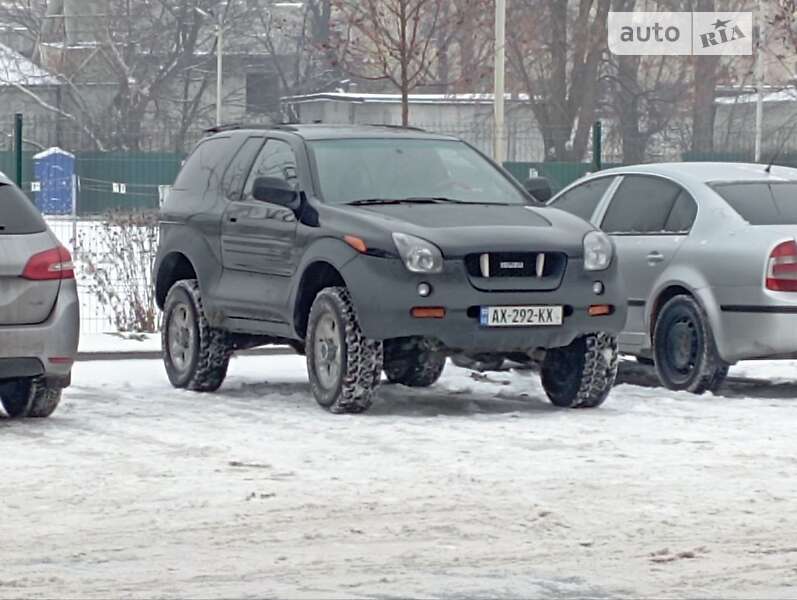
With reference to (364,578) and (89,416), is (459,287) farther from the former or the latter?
(364,578)

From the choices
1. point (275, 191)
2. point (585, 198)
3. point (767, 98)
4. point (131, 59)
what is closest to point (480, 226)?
point (275, 191)

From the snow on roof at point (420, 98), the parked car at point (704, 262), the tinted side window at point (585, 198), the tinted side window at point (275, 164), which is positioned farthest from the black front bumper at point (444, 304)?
the snow on roof at point (420, 98)

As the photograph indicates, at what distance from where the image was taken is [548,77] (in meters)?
59.7

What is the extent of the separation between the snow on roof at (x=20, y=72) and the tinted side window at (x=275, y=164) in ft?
203

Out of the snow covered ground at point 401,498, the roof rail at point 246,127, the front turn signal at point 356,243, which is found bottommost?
the snow covered ground at point 401,498

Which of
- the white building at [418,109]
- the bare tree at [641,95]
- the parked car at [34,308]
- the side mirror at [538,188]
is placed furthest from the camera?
the bare tree at [641,95]

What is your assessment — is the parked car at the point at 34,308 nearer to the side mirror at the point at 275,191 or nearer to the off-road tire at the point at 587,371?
the side mirror at the point at 275,191

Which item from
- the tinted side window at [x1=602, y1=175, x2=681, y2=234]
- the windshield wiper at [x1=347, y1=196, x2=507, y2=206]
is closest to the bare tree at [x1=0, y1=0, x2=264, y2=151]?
the tinted side window at [x1=602, y1=175, x2=681, y2=234]

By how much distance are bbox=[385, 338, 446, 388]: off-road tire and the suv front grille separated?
56 centimetres

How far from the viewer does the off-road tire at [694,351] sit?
1380 centimetres

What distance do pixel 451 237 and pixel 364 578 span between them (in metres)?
5.18

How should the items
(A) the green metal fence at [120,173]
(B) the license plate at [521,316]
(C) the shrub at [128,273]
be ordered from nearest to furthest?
(B) the license plate at [521,316] < (C) the shrub at [128,273] < (A) the green metal fence at [120,173]

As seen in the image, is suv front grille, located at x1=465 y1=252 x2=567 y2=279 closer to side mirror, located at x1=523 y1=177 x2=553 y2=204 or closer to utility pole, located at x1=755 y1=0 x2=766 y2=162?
side mirror, located at x1=523 y1=177 x2=553 y2=204

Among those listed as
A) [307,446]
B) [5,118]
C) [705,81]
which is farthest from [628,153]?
[307,446]
